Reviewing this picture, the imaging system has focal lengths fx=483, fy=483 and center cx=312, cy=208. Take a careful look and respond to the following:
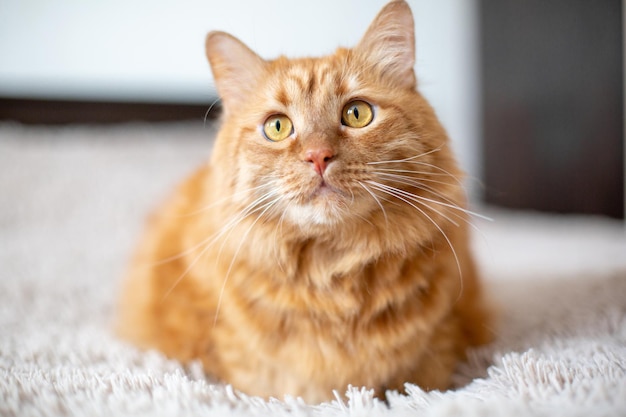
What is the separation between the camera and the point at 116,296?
1829 mm

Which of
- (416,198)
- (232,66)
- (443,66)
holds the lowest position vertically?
(416,198)

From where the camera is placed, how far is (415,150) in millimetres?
1145

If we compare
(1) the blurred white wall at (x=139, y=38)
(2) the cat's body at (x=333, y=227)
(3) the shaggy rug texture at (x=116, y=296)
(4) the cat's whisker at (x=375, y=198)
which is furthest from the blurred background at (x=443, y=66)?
(4) the cat's whisker at (x=375, y=198)

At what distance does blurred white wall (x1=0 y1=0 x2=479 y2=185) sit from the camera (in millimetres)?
2595

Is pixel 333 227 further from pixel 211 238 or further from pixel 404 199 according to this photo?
pixel 211 238

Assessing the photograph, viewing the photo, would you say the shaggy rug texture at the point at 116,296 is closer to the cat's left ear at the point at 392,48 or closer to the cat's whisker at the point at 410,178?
the cat's whisker at the point at 410,178

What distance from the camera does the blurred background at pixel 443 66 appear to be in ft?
8.81

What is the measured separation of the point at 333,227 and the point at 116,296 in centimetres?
110

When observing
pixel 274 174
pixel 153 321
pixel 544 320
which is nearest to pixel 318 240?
pixel 274 174

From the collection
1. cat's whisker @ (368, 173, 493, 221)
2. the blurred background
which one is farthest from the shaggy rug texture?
cat's whisker @ (368, 173, 493, 221)

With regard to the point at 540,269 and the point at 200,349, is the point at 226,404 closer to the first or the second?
the point at 200,349

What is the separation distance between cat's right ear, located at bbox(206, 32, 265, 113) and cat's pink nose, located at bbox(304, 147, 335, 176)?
39 centimetres

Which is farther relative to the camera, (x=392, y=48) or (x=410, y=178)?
(x=392, y=48)

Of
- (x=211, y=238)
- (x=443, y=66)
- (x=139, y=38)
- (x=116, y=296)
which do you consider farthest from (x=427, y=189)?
(x=443, y=66)
